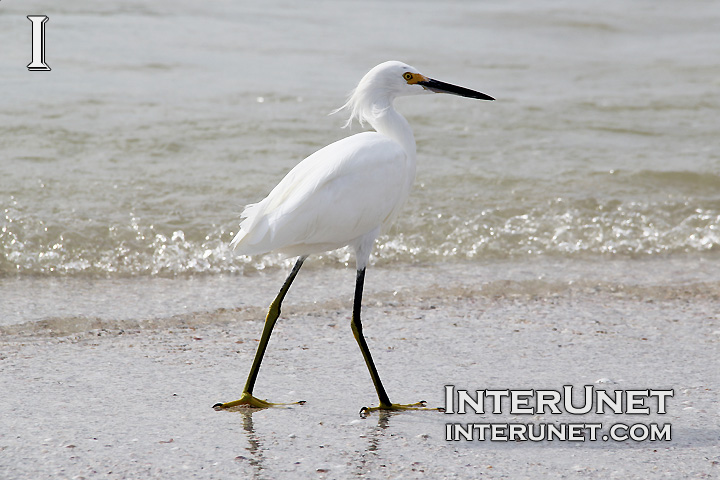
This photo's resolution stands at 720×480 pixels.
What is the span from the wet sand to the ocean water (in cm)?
59

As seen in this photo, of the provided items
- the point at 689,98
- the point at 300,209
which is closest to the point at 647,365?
the point at 300,209

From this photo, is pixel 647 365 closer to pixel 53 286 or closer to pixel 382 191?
pixel 382 191

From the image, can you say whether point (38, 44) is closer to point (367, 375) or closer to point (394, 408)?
point (367, 375)

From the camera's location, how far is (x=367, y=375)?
372 cm

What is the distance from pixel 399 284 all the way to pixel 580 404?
1.85m

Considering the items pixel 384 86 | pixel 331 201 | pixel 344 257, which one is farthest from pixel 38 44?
pixel 331 201

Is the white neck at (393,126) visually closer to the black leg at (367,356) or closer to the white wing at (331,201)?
the white wing at (331,201)

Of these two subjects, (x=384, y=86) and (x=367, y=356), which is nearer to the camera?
(x=367, y=356)

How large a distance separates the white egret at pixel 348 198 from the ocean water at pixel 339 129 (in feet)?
5.18

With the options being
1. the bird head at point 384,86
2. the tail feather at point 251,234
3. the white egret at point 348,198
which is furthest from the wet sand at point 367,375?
the bird head at point 384,86

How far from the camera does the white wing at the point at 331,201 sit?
3.45 meters

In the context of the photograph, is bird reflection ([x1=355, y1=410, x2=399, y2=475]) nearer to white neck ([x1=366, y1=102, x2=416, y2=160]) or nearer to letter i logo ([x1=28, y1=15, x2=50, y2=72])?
white neck ([x1=366, y1=102, x2=416, y2=160])

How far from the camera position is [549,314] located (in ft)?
14.8

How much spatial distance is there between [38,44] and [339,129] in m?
3.77
